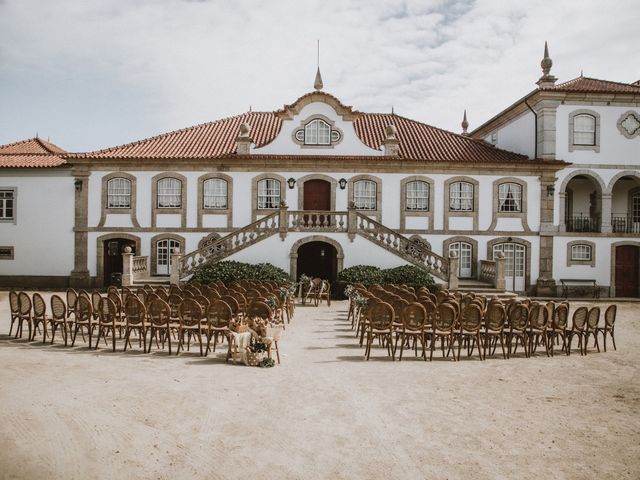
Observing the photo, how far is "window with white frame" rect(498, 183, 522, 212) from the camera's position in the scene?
22.8m

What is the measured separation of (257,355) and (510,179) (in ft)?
56.7

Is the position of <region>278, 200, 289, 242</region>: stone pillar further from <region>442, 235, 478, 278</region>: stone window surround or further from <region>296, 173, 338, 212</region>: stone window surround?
<region>442, 235, 478, 278</region>: stone window surround

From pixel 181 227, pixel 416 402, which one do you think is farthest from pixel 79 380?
pixel 181 227

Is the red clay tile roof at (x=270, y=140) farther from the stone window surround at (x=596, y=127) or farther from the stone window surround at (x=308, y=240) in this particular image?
the stone window surround at (x=308, y=240)

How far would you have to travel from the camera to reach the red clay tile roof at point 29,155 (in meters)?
22.7

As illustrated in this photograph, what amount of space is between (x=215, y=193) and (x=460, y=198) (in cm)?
1086

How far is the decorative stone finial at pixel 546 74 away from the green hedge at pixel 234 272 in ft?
46.8

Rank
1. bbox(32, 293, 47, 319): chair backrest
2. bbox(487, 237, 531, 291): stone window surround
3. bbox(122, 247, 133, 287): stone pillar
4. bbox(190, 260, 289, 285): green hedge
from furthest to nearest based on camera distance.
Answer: bbox(487, 237, 531, 291): stone window surround → bbox(122, 247, 133, 287): stone pillar → bbox(190, 260, 289, 285): green hedge → bbox(32, 293, 47, 319): chair backrest

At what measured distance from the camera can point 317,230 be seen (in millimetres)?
20609

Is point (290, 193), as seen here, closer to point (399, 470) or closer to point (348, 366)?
point (348, 366)

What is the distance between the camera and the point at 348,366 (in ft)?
30.2

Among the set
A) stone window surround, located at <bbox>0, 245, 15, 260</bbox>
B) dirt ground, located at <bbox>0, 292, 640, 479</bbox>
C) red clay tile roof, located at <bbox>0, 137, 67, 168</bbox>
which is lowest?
dirt ground, located at <bbox>0, 292, 640, 479</bbox>

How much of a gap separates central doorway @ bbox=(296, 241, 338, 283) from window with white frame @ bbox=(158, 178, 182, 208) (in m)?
5.84

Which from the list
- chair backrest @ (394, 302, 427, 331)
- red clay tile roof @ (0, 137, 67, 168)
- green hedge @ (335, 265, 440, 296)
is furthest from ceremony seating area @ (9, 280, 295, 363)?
red clay tile roof @ (0, 137, 67, 168)
